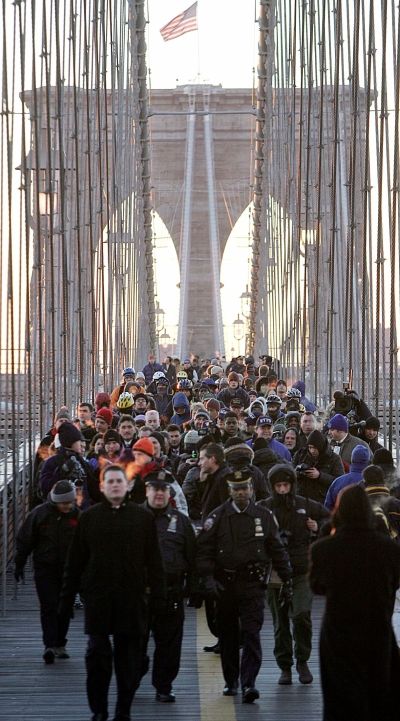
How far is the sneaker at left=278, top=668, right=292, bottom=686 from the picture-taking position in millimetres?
7969

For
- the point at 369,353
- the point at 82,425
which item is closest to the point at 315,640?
the point at 82,425

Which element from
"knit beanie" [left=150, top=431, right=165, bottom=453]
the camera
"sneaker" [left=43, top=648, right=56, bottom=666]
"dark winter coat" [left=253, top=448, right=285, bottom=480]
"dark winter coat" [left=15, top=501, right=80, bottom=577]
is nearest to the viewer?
"sneaker" [left=43, top=648, right=56, bottom=666]

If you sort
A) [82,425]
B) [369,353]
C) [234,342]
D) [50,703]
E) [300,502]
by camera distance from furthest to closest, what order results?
[234,342] < [369,353] < [82,425] < [300,502] < [50,703]

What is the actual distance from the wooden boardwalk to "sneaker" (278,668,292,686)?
3 centimetres

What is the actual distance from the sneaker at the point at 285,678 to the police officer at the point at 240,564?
1.03 ft

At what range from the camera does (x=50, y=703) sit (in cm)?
753

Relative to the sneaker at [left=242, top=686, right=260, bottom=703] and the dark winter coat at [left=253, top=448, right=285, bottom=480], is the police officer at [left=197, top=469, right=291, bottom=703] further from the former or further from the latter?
the dark winter coat at [left=253, top=448, right=285, bottom=480]

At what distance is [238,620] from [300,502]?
696mm

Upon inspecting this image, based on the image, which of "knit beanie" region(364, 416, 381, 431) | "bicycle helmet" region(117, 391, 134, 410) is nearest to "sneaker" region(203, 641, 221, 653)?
"knit beanie" region(364, 416, 381, 431)

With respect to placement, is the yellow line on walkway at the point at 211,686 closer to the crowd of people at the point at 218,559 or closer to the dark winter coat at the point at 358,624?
the crowd of people at the point at 218,559

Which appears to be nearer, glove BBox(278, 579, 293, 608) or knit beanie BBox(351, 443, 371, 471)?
glove BBox(278, 579, 293, 608)

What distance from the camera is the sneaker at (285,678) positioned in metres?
7.97

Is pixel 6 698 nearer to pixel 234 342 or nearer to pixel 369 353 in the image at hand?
pixel 369 353

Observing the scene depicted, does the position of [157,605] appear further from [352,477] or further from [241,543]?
[352,477]
